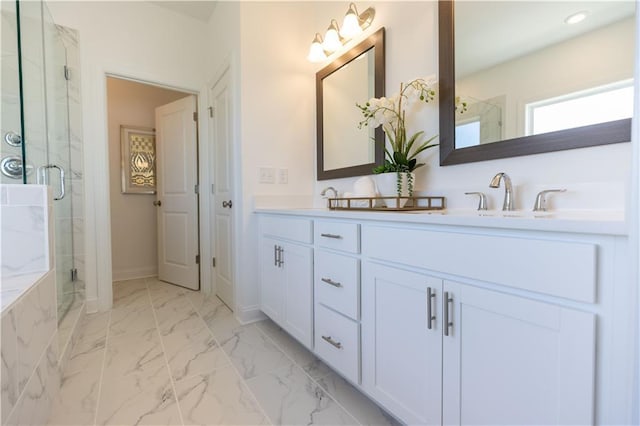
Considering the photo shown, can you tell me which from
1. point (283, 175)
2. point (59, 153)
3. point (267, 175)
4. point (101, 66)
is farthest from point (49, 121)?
point (283, 175)

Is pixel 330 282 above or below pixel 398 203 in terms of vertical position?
below

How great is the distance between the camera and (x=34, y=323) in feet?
3.45

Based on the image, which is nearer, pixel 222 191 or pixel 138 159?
pixel 222 191

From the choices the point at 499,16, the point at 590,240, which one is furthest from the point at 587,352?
the point at 499,16

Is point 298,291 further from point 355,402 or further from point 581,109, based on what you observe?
point 581,109

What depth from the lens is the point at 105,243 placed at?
7.75 feet

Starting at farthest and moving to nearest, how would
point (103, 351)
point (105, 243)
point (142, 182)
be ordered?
point (142, 182) < point (105, 243) < point (103, 351)

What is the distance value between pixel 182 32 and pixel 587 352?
340 centimetres

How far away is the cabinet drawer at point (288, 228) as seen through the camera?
1533 mm

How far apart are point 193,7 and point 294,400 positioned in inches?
123

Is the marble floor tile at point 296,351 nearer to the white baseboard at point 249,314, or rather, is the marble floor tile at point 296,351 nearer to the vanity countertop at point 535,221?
the white baseboard at point 249,314

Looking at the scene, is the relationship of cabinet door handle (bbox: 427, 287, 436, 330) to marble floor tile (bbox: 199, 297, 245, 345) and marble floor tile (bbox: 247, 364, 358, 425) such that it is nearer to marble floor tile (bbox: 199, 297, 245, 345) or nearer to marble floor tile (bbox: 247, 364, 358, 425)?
marble floor tile (bbox: 247, 364, 358, 425)

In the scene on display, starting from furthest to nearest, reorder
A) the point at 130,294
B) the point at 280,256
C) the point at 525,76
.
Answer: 1. the point at 130,294
2. the point at 280,256
3. the point at 525,76

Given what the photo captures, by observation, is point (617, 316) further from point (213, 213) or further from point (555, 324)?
point (213, 213)
